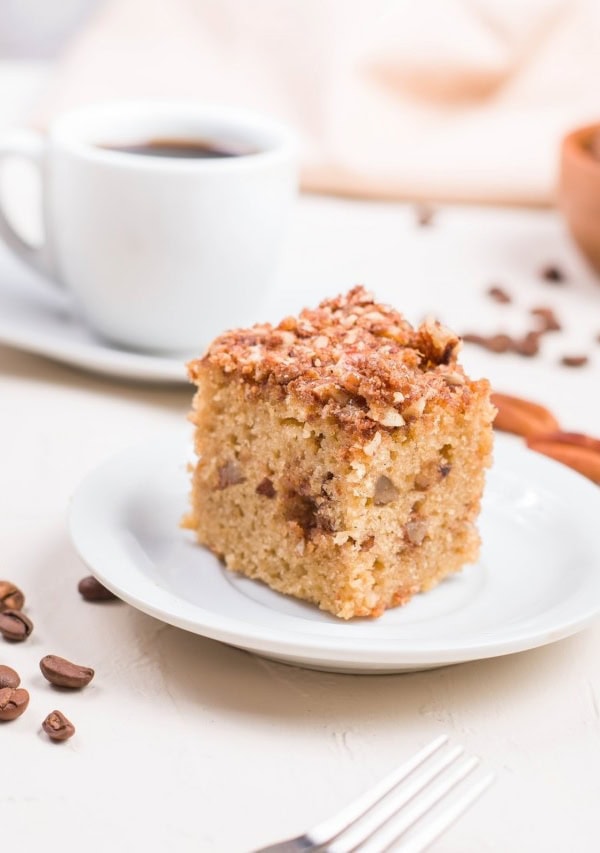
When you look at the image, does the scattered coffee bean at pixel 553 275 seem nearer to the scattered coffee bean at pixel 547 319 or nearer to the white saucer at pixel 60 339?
the scattered coffee bean at pixel 547 319

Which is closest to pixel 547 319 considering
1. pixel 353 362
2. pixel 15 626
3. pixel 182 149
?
pixel 182 149

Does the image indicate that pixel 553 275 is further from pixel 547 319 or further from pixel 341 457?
pixel 341 457

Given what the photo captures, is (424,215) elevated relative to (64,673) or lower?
lower

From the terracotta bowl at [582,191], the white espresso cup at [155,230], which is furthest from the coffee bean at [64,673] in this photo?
the terracotta bowl at [582,191]

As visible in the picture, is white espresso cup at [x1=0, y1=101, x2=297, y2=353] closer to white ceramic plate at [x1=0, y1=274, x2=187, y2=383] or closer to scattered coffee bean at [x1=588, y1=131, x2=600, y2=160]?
white ceramic plate at [x1=0, y1=274, x2=187, y2=383]

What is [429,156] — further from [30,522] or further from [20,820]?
[20,820]

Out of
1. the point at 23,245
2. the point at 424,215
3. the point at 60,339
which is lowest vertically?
the point at 424,215
